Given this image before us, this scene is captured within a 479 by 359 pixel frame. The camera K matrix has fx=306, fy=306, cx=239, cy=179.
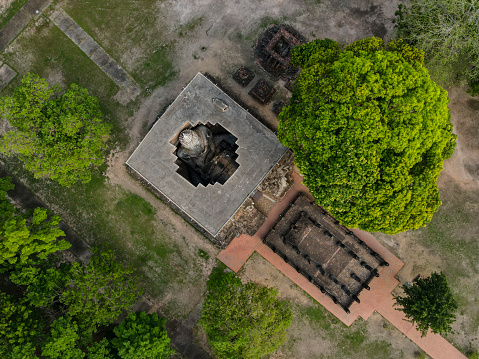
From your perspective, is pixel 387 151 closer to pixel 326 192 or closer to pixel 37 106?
pixel 326 192

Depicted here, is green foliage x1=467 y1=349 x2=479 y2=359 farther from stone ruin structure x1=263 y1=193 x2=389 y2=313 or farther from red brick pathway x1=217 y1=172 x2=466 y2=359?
stone ruin structure x1=263 y1=193 x2=389 y2=313

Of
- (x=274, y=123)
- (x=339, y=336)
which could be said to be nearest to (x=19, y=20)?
(x=274, y=123)

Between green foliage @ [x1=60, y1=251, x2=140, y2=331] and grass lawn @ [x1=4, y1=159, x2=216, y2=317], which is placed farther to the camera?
grass lawn @ [x1=4, y1=159, x2=216, y2=317]

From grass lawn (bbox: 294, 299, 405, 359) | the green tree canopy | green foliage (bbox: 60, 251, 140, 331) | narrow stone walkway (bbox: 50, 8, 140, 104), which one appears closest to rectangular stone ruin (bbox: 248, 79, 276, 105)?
narrow stone walkway (bbox: 50, 8, 140, 104)

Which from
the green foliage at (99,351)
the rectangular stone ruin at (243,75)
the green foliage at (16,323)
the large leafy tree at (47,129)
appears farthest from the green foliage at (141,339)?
the rectangular stone ruin at (243,75)

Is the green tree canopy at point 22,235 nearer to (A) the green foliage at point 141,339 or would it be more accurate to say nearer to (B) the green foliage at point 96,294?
(B) the green foliage at point 96,294
